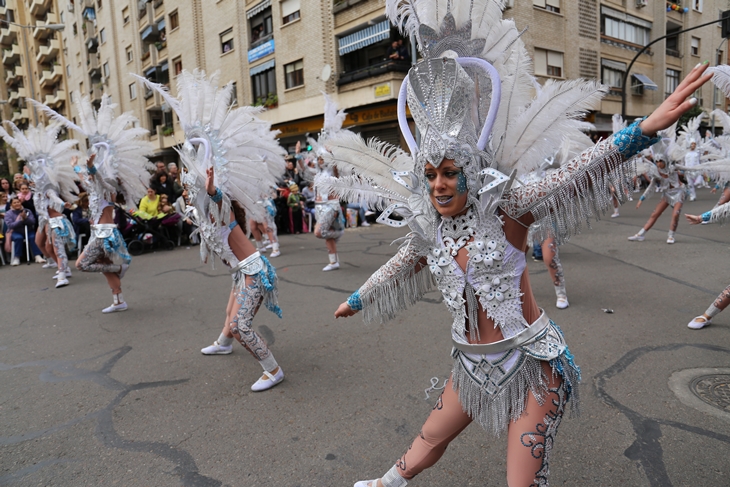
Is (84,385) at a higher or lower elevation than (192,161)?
lower

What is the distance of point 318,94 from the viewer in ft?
66.5

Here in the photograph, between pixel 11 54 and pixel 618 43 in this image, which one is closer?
pixel 618 43

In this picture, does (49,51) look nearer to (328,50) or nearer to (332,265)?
(328,50)

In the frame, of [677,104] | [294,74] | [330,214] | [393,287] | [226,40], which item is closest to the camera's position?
[677,104]

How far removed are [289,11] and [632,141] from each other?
22.5 meters

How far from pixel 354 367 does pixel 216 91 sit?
2.70 meters

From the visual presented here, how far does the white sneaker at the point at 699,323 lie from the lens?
4543mm

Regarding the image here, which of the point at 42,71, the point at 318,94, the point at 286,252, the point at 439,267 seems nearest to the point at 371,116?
the point at 318,94

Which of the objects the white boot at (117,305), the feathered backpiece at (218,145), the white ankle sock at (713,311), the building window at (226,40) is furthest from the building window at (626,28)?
the white boot at (117,305)

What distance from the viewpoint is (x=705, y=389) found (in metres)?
3.37

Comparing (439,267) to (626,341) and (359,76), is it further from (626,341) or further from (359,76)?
(359,76)

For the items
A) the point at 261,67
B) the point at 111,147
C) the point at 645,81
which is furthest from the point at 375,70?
the point at 645,81

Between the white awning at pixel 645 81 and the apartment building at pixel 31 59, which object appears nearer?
the white awning at pixel 645 81

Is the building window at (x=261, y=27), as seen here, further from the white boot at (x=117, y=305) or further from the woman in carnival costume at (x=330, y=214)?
the white boot at (x=117, y=305)
